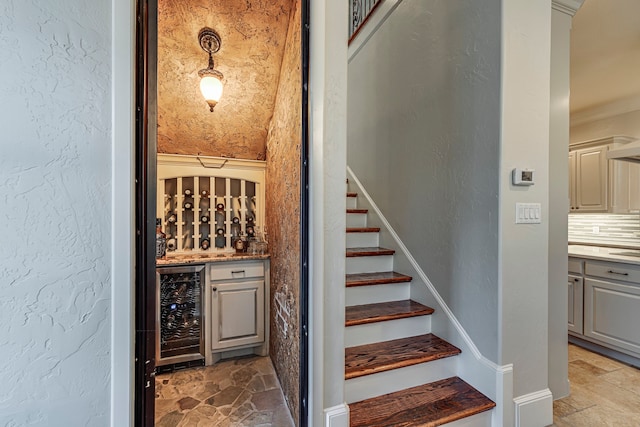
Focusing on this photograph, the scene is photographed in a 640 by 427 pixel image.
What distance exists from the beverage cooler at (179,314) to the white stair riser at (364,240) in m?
1.39

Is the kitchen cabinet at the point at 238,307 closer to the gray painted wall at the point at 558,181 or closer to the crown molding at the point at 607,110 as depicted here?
the gray painted wall at the point at 558,181

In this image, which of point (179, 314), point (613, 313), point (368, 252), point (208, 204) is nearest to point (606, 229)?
point (613, 313)

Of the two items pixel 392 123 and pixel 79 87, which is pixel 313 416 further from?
pixel 392 123

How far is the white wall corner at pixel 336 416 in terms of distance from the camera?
1343 mm

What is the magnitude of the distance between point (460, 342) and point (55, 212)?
7.23 feet

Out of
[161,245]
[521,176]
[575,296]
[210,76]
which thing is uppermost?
[210,76]

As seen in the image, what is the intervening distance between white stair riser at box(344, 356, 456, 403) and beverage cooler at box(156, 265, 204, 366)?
1.48 meters

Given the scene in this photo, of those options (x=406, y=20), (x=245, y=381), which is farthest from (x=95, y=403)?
(x=406, y=20)

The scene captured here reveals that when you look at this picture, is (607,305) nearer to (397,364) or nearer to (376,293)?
(376,293)

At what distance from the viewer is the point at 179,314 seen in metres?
2.40

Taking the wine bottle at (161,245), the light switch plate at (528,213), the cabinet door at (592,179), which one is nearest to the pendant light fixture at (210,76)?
the wine bottle at (161,245)

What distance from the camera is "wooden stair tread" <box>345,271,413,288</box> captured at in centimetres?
209

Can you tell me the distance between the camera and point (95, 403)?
0.98m

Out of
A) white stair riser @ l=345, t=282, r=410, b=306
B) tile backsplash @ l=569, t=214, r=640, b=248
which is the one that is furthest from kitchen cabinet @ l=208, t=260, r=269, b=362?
tile backsplash @ l=569, t=214, r=640, b=248
